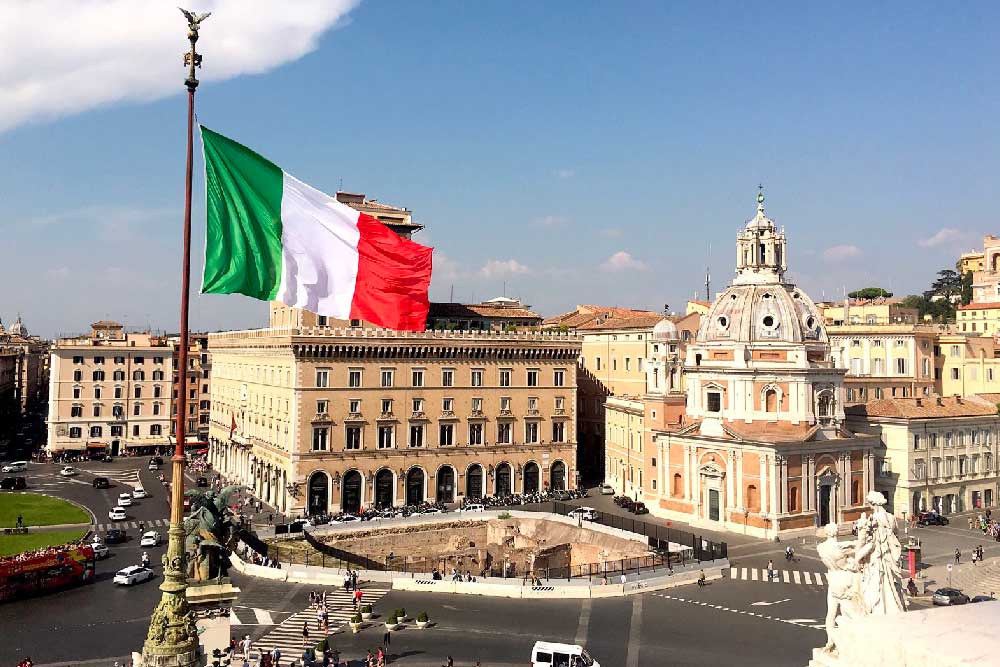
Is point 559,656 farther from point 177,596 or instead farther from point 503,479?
point 503,479

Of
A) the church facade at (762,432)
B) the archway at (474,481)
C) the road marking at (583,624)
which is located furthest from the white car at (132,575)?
the church facade at (762,432)

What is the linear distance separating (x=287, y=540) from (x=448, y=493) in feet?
58.7

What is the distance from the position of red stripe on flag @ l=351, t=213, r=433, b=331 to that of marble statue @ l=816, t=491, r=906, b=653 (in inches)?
362

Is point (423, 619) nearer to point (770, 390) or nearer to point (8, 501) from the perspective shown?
point (770, 390)

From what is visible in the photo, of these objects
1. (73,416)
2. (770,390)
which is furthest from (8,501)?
(770,390)

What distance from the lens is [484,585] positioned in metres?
44.4

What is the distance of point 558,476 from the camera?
73.8m

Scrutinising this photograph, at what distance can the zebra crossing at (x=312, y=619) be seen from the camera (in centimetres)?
3594

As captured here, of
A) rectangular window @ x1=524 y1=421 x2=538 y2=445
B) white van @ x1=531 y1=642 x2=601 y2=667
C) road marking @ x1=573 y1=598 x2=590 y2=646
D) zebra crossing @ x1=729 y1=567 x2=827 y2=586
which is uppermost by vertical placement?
rectangular window @ x1=524 y1=421 x2=538 y2=445

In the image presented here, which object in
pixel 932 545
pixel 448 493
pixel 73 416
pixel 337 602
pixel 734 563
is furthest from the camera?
pixel 73 416

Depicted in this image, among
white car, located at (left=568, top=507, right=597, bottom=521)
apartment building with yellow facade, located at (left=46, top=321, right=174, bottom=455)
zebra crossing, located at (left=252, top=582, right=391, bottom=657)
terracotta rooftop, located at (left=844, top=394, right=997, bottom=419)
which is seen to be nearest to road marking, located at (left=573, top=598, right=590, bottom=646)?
zebra crossing, located at (left=252, top=582, right=391, bottom=657)

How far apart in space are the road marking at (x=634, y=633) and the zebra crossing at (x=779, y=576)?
7.76 m

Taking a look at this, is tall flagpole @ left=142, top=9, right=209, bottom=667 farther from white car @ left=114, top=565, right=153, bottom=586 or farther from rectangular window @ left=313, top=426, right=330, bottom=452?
rectangular window @ left=313, top=426, right=330, bottom=452

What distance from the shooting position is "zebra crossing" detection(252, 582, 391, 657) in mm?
35938
